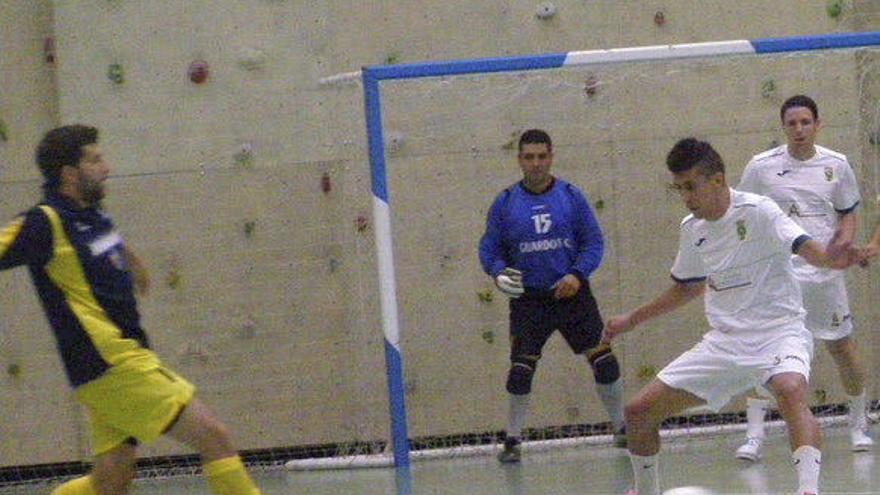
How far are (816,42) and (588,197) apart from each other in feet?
5.83

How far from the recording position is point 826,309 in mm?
9203

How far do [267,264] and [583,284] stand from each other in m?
2.04

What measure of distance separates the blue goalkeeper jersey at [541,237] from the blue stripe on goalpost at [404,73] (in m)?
0.61

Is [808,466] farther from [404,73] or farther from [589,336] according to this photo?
[404,73]

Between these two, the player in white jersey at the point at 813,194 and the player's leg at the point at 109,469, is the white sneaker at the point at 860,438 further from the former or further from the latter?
the player's leg at the point at 109,469

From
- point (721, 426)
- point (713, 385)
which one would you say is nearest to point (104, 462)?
point (713, 385)

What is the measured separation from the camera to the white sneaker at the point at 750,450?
9.30 meters

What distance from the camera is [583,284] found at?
9570 millimetres

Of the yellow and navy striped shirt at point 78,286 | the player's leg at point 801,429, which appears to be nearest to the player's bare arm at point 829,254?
the player's leg at point 801,429

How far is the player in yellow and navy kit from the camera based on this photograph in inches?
244

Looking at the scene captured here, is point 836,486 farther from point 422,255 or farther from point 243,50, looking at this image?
point 243,50

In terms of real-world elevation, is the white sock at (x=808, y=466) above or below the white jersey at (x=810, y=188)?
below

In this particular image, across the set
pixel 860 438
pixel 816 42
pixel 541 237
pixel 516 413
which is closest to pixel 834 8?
pixel 816 42

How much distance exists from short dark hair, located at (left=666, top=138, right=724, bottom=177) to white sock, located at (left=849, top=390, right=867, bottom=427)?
9.73 ft
